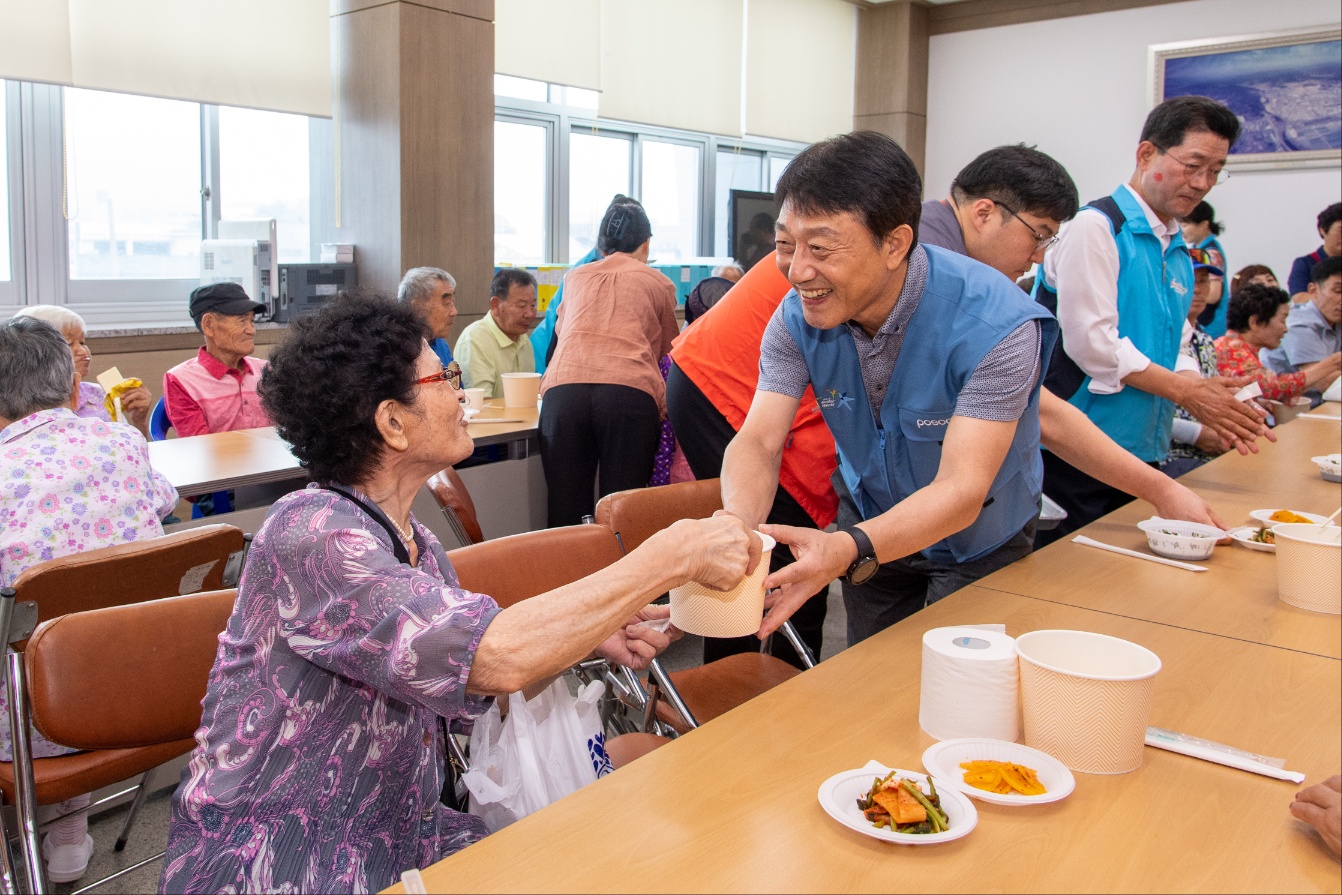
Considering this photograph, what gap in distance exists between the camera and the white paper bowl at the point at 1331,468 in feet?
8.68

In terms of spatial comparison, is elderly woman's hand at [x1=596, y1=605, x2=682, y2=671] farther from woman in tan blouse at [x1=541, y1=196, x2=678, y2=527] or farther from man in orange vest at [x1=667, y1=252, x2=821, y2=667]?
woman in tan blouse at [x1=541, y1=196, x2=678, y2=527]

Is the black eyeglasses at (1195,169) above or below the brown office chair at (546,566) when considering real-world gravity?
above

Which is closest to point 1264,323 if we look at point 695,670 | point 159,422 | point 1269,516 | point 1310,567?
point 1269,516

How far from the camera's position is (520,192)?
24.0ft

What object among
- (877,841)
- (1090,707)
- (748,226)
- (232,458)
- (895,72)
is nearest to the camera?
(877,841)

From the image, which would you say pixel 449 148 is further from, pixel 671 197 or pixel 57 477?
pixel 57 477

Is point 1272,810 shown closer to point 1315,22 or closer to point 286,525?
point 286,525

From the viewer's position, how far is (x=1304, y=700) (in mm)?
1361

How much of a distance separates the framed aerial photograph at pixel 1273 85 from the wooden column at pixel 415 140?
5.29 metres

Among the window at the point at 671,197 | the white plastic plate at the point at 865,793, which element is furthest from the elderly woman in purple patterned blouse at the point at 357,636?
the window at the point at 671,197

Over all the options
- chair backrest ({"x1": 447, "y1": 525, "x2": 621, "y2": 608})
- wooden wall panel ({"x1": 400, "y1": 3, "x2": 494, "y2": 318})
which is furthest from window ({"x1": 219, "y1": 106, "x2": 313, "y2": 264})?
chair backrest ({"x1": 447, "y1": 525, "x2": 621, "y2": 608})

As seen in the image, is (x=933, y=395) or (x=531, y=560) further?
(x=531, y=560)

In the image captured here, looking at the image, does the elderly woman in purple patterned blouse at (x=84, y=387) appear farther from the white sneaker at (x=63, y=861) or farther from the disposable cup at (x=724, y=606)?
the disposable cup at (x=724, y=606)

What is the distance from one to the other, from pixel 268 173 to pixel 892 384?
16.9 ft
